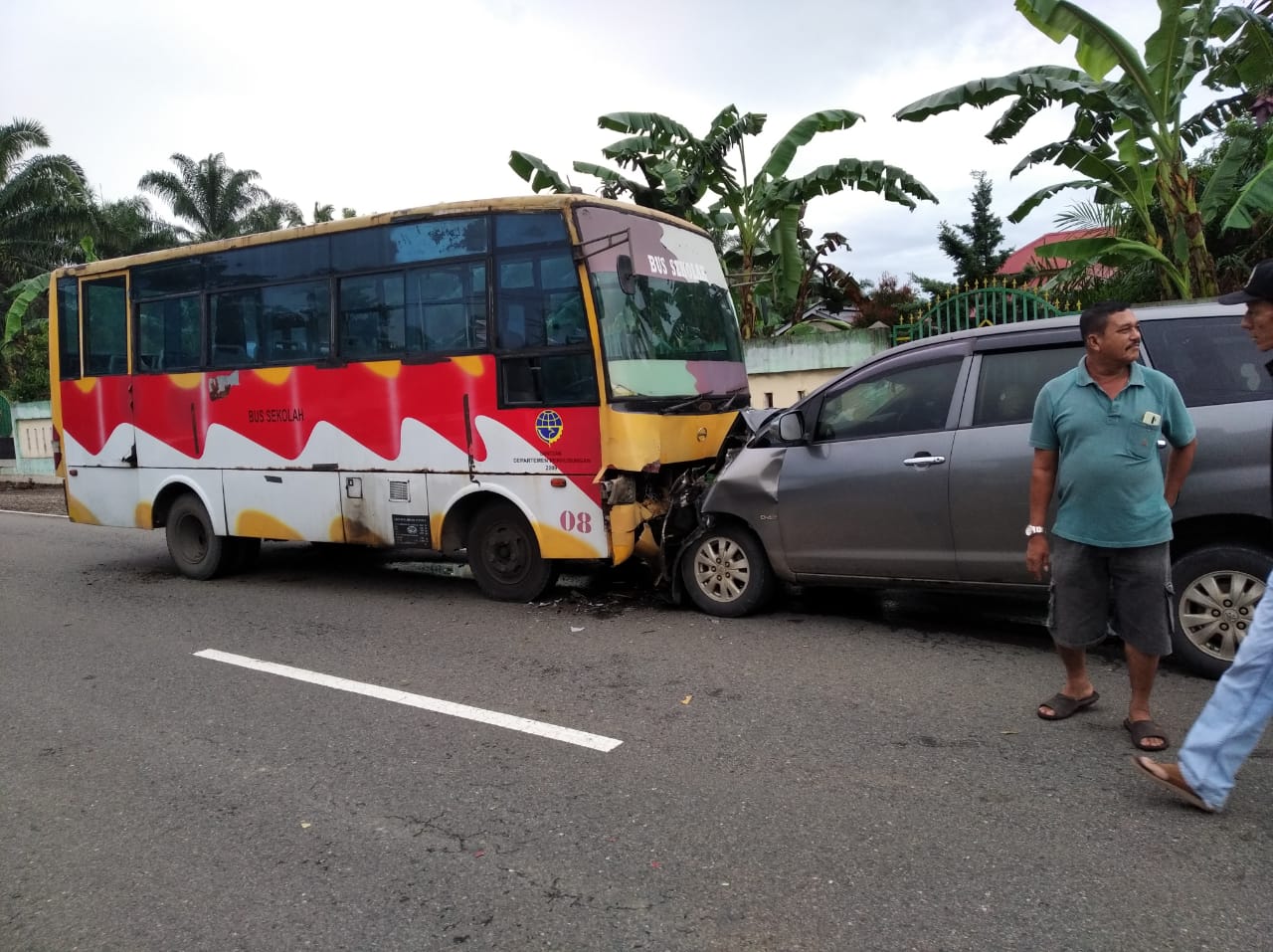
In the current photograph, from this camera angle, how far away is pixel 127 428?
354 inches

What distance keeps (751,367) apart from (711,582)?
20.2ft

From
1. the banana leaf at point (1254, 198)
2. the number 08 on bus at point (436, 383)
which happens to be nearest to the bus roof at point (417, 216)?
the number 08 on bus at point (436, 383)

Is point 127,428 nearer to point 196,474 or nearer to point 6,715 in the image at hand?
point 196,474

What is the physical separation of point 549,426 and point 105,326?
16.9 feet

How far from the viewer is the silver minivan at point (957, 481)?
457cm

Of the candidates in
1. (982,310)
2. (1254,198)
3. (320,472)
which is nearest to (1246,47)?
(1254,198)

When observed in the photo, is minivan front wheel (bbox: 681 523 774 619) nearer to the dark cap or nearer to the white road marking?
the white road marking

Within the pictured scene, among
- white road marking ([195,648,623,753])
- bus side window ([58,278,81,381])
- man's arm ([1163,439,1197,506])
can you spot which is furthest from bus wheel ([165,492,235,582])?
man's arm ([1163,439,1197,506])

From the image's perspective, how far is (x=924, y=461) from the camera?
535cm

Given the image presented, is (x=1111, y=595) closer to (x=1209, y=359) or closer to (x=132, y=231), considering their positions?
(x=1209, y=359)

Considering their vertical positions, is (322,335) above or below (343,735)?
above

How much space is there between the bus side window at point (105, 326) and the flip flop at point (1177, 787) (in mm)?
8842

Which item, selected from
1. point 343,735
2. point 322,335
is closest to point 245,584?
point 322,335

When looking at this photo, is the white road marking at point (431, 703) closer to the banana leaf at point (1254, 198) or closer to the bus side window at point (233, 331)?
the bus side window at point (233, 331)
